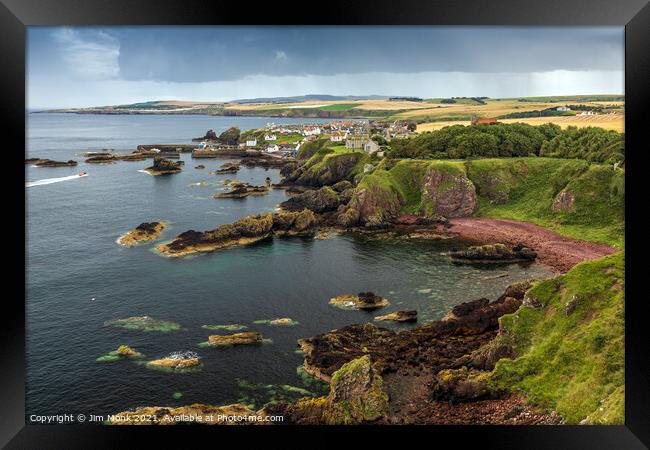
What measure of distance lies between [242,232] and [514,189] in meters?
12.7

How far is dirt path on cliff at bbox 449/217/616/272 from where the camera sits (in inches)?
663

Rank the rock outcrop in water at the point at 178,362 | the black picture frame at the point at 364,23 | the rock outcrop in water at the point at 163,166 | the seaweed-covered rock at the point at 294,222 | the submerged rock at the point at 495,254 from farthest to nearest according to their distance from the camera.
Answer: the seaweed-covered rock at the point at 294,222, the submerged rock at the point at 495,254, the rock outcrop in water at the point at 163,166, the rock outcrop in water at the point at 178,362, the black picture frame at the point at 364,23

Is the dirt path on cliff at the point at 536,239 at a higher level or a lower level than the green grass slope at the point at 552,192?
lower

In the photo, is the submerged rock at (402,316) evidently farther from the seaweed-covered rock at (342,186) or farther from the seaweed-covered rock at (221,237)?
the seaweed-covered rock at (342,186)

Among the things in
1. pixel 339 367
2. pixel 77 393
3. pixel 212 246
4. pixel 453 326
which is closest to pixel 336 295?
pixel 339 367

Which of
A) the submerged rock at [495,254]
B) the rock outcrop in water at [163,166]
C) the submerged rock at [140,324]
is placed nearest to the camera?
the submerged rock at [140,324]

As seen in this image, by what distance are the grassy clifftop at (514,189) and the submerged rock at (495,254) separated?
1930 mm

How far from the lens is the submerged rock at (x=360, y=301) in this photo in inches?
595

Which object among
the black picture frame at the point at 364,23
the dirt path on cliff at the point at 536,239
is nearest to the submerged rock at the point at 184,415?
the black picture frame at the point at 364,23

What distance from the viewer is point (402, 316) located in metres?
15.2

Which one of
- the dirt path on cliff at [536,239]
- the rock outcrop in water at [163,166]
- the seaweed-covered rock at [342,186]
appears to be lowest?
the dirt path on cliff at [536,239]

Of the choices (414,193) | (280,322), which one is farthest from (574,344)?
(414,193)

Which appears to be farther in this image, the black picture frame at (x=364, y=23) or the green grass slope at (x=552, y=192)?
the green grass slope at (x=552, y=192)

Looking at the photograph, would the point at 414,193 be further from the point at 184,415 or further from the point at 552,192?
the point at 184,415
